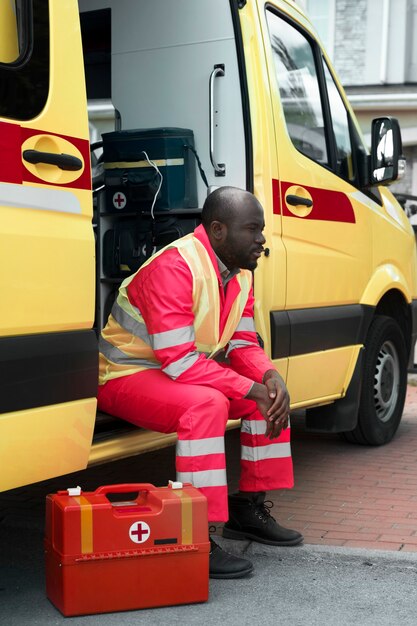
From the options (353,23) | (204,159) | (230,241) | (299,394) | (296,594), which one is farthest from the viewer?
(353,23)

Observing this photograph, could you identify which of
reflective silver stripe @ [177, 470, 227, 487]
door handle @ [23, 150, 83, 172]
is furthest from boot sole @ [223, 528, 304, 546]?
door handle @ [23, 150, 83, 172]

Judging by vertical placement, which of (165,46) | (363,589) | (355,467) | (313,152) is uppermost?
(165,46)

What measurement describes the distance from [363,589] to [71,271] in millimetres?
1544

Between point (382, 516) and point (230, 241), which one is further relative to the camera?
point (382, 516)

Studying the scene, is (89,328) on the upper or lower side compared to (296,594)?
upper

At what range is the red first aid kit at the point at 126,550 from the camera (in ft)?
11.4

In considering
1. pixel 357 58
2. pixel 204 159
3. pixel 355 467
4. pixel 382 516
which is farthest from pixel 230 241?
pixel 357 58

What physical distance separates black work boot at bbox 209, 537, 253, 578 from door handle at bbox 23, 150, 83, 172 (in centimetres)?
144

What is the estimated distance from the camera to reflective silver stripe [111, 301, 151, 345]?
13.7 ft

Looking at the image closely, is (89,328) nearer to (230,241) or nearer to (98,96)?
(230,241)

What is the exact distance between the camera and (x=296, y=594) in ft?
12.6

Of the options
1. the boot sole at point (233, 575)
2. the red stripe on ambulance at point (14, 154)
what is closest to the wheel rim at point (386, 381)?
the boot sole at point (233, 575)

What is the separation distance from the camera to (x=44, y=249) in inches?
134

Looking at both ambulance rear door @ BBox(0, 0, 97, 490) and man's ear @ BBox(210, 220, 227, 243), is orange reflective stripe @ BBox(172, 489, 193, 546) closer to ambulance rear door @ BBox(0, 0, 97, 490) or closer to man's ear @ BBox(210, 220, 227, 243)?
ambulance rear door @ BBox(0, 0, 97, 490)
